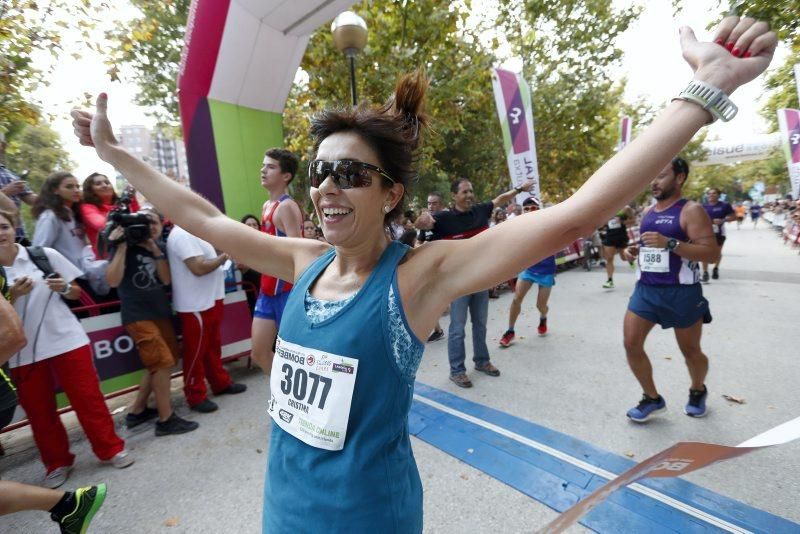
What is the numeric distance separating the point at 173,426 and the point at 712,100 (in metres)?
4.31

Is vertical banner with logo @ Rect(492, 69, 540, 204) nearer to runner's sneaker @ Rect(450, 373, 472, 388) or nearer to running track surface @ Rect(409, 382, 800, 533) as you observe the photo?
runner's sneaker @ Rect(450, 373, 472, 388)

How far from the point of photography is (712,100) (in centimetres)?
90

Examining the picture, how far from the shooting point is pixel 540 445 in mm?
3070

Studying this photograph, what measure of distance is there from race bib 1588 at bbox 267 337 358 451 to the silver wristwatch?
105cm

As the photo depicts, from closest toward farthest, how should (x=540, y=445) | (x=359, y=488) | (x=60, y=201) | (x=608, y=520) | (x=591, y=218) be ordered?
(x=591, y=218)
(x=359, y=488)
(x=608, y=520)
(x=540, y=445)
(x=60, y=201)

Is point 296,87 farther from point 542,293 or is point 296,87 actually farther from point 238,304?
point 542,293

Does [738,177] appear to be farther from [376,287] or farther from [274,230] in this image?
[376,287]

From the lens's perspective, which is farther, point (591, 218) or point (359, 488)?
point (359, 488)

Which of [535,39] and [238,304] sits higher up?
[535,39]

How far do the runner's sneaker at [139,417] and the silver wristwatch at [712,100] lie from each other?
4700 mm

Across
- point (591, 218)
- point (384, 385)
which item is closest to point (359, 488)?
point (384, 385)

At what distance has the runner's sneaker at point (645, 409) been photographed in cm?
332

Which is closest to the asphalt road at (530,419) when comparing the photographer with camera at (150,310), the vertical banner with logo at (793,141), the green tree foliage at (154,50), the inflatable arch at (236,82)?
the photographer with camera at (150,310)

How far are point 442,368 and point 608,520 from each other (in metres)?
2.65
